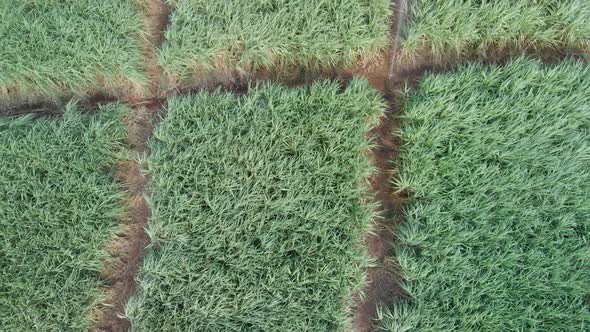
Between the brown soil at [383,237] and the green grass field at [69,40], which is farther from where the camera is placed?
the green grass field at [69,40]

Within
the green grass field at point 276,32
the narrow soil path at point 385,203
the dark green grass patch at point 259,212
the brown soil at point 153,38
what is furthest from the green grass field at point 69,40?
the narrow soil path at point 385,203

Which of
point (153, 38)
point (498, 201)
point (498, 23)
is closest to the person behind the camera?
point (498, 201)

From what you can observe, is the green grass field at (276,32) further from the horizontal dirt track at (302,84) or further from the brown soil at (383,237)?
the brown soil at (383,237)

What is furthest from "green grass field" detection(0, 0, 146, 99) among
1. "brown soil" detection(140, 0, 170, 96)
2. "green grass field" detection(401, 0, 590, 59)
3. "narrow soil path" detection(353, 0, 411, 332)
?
"green grass field" detection(401, 0, 590, 59)

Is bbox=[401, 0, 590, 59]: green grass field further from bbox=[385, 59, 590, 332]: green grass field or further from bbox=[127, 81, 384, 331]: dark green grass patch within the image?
bbox=[127, 81, 384, 331]: dark green grass patch

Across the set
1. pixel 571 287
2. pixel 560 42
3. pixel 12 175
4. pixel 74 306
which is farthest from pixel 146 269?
pixel 560 42

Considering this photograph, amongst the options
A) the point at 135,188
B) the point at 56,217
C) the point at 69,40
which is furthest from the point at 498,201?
the point at 69,40

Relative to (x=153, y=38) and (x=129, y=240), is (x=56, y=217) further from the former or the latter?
(x=153, y=38)
